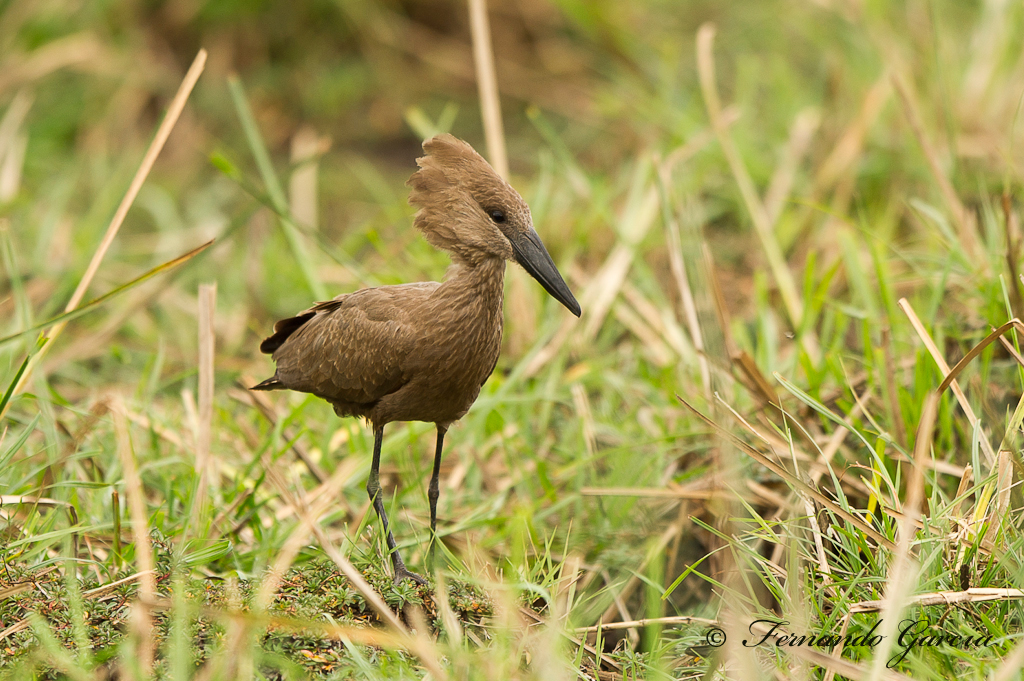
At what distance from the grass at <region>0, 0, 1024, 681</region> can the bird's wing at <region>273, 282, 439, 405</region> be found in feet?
1.17

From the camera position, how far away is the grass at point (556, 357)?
243 cm

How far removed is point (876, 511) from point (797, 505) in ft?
1.15

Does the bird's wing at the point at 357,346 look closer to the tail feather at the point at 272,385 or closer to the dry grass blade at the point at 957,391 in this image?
the tail feather at the point at 272,385

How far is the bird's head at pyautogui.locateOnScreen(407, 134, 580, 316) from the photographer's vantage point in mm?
2447

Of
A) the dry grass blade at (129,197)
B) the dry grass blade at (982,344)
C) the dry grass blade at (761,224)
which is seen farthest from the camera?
the dry grass blade at (761,224)

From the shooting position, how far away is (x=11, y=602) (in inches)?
98.9

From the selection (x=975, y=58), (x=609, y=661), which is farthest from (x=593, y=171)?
(x=609, y=661)

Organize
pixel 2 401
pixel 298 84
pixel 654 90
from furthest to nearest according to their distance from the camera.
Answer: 1. pixel 298 84
2. pixel 654 90
3. pixel 2 401

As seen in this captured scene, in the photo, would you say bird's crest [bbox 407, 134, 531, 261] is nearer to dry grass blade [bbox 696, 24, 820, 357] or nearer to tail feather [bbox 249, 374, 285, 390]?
tail feather [bbox 249, 374, 285, 390]

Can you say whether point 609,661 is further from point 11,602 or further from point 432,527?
point 11,602

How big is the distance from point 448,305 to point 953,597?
1489 millimetres

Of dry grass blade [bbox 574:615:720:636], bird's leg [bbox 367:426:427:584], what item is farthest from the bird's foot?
dry grass blade [bbox 574:615:720:636]

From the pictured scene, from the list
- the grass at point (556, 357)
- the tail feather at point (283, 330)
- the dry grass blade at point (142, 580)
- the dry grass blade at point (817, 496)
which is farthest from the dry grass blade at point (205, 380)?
the dry grass blade at point (817, 496)

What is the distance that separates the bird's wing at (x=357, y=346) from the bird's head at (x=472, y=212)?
0.70 ft
